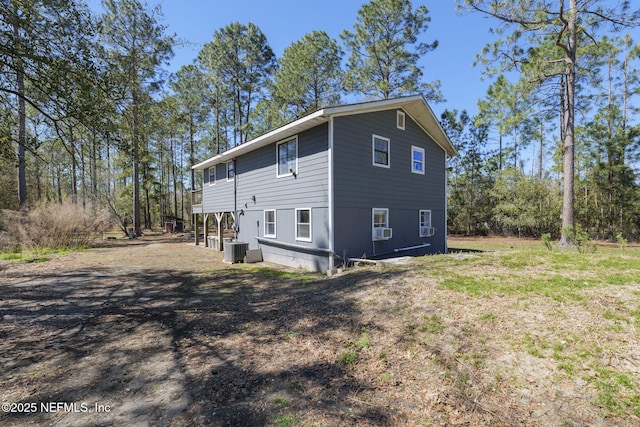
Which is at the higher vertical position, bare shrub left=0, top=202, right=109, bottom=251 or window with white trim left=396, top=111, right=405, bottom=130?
window with white trim left=396, top=111, right=405, bottom=130

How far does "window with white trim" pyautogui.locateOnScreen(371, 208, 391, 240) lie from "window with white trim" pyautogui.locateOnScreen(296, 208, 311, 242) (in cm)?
233

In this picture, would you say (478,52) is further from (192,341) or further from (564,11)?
(192,341)

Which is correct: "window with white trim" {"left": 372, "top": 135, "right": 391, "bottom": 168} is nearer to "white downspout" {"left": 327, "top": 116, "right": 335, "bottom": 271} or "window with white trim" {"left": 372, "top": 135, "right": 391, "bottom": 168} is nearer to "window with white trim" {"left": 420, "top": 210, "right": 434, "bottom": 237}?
"white downspout" {"left": 327, "top": 116, "right": 335, "bottom": 271}

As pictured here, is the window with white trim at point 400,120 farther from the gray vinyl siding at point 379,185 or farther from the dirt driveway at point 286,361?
the dirt driveway at point 286,361

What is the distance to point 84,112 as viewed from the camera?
516 cm

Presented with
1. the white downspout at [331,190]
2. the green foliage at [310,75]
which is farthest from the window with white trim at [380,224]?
the green foliage at [310,75]

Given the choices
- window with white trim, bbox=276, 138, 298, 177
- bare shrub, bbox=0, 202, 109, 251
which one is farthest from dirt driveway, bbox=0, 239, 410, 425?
bare shrub, bbox=0, 202, 109, 251

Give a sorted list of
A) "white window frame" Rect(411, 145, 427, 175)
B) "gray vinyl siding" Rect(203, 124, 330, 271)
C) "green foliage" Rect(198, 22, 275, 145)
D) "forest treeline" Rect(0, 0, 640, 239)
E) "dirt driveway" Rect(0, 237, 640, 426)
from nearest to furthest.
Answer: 1. "dirt driveway" Rect(0, 237, 640, 426)
2. "forest treeline" Rect(0, 0, 640, 239)
3. "gray vinyl siding" Rect(203, 124, 330, 271)
4. "white window frame" Rect(411, 145, 427, 175)
5. "green foliage" Rect(198, 22, 275, 145)

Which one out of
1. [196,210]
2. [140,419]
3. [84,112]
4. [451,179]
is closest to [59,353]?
[140,419]

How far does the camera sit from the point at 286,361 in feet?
11.6

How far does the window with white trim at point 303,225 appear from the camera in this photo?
968 cm

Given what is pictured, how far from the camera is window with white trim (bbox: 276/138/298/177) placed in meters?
10.2

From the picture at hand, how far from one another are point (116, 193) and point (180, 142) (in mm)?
8737

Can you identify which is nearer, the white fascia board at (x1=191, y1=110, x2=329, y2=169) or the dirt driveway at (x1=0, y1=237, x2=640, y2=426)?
the dirt driveway at (x1=0, y1=237, x2=640, y2=426)
